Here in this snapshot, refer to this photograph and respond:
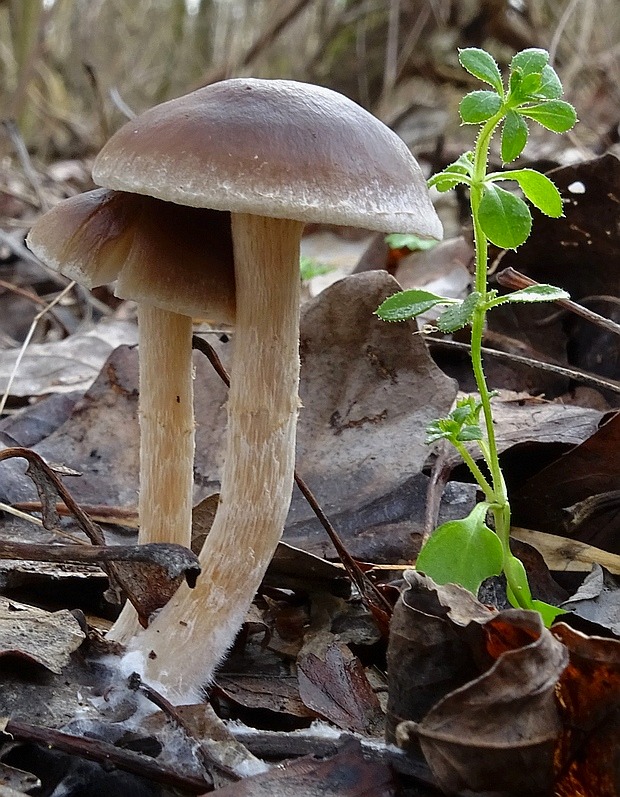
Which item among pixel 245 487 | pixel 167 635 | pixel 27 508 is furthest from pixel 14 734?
pixel 27 508

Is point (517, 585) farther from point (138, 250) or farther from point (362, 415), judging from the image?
point (138, 250)

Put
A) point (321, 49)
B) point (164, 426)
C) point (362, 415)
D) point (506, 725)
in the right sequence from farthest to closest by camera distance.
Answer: point (321, 49) < point (362, 415) < point (164, 426) < point (506, 725)

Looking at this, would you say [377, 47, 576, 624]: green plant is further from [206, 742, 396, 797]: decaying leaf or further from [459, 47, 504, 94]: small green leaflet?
[206, 742, 396, 797]: decaying leaf

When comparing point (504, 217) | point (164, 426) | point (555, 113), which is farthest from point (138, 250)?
point (555, 113)

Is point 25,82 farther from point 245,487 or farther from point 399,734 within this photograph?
point 399,734

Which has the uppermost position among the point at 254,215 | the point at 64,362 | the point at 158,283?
the point at 254,215
